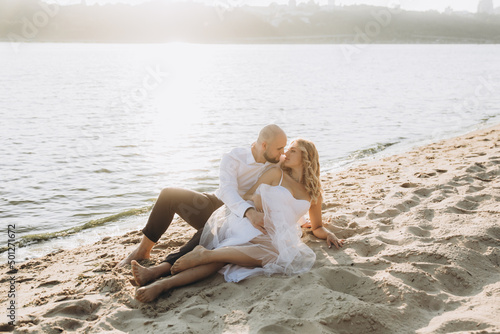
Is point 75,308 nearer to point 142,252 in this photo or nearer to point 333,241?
point 142,252

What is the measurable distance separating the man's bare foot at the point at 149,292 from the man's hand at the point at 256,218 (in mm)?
935

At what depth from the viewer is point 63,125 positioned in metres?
14.2

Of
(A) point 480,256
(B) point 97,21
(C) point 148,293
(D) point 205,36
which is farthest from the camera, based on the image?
(D) point 205,36

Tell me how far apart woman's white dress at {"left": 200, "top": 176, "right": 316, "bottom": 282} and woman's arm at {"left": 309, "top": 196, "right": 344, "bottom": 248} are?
259 mm

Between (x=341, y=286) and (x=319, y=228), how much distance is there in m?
1.06

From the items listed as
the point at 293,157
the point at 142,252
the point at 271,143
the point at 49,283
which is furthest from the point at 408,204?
the point at 49,283

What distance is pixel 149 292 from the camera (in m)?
3.60

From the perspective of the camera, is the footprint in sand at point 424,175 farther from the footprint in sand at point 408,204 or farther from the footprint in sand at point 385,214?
the footprint in sand at point 385,214

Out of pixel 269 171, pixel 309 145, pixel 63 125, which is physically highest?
pixel 309 145

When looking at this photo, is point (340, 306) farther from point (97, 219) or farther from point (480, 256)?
point (97, 219)

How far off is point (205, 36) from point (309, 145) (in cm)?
10087

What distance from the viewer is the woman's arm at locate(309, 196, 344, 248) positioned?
4.41 m

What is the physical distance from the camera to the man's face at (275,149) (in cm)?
422

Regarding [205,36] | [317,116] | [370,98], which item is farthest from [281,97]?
[205,36]
